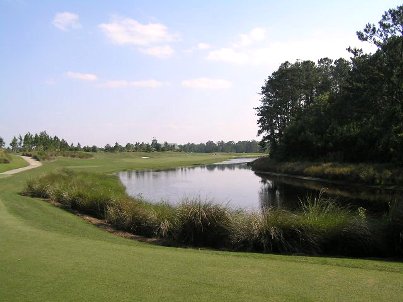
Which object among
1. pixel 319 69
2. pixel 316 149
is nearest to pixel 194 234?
pixel 316 149

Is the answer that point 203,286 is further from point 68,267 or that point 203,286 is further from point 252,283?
point 68,267

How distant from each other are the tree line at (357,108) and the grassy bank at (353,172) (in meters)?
1.96

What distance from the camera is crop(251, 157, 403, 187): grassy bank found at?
34.4 metres

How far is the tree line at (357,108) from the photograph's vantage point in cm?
3522

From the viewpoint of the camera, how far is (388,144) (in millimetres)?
37656

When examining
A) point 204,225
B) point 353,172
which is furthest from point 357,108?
point 204,225

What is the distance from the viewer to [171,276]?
7.02 meters

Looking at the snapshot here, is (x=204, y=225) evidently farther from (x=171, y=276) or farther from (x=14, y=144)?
(x=14, y=144)

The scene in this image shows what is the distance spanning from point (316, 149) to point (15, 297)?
48.2 metres

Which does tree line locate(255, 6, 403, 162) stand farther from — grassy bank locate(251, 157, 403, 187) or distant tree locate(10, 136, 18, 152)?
distant tree locate(10, 136, 18, 152)

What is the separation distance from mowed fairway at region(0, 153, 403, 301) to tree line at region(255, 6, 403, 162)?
29.8m

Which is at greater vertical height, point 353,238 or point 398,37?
point 398,37

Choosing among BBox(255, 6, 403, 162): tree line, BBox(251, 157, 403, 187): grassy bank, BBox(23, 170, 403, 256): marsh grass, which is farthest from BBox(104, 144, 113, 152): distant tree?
BBox(23, 170, 403, 256): marsh grass

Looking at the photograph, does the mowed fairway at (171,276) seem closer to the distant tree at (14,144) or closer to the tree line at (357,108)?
the tree line at (357,108)
